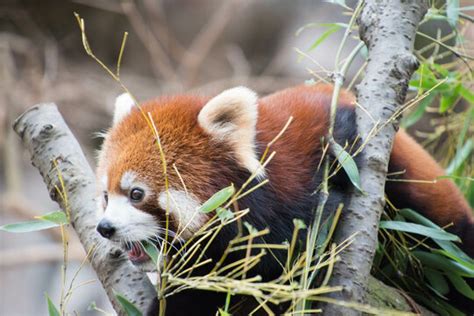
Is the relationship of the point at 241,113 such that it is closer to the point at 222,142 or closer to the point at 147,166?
the point at 222,142

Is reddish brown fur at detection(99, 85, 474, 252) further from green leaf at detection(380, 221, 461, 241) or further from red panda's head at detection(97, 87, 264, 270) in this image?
green leaf at detection(380, 221, 461, 241)

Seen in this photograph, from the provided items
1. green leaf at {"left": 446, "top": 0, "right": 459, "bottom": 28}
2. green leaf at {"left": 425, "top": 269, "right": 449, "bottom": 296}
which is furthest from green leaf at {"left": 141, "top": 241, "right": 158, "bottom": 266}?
green leaf at {"left": 446, "top": 0, "right": 459, "bottom": 28}

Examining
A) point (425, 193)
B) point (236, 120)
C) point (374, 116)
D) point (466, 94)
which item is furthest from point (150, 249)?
point (466, 94)

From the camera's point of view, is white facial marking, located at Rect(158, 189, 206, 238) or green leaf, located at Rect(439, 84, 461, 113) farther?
green leaf, located at Rect(439, 84, 461, 113)

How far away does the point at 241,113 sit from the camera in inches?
74.4

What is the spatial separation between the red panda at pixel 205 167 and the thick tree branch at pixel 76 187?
0.07 metres

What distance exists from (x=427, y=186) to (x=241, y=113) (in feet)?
2.74

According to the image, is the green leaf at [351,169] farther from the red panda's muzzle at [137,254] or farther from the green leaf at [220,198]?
the red panda's muzzle at [137,254]

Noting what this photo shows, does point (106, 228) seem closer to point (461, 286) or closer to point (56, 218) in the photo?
point (56, 218)

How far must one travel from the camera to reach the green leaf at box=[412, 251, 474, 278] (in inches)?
80.0

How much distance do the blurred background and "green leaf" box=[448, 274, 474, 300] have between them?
401 centimetres

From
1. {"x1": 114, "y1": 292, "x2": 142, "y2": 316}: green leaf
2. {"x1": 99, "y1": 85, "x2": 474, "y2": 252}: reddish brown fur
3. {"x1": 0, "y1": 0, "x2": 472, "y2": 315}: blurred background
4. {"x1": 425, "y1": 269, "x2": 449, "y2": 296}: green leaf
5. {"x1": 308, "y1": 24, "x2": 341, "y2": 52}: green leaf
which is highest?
{"x1": 308, "y1": 24, "x2": 341, "y2": 52}: green leaf

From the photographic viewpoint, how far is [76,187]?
2.11m

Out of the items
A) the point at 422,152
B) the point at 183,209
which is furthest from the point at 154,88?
the point at 183,209
